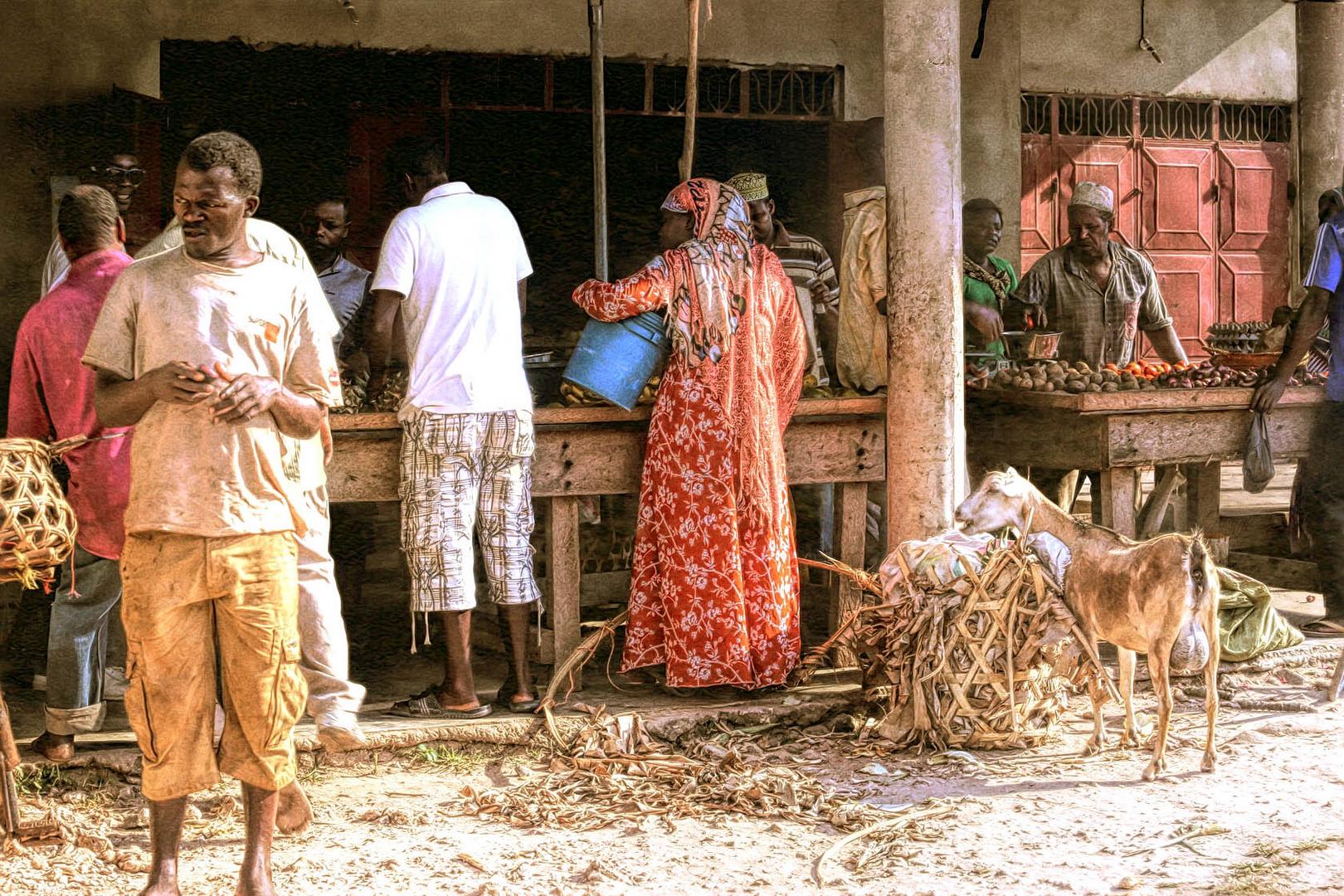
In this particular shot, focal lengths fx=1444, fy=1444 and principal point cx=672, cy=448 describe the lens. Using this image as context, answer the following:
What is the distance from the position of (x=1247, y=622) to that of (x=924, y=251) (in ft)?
6.97

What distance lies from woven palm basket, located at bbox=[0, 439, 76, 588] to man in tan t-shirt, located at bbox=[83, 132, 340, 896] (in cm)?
51

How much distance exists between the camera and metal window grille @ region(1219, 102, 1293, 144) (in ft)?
34.0

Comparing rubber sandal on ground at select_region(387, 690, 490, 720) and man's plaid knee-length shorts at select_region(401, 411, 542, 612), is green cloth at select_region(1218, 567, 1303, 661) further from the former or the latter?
rubber sandal on ground at select_region(387, 690, 490, 720)

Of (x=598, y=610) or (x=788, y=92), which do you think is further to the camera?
(x=788, y=92)

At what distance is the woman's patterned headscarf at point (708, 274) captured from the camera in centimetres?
550

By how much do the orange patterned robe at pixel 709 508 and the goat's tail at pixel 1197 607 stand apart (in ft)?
5.14

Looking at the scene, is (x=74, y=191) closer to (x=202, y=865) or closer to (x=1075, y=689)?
(x=202, y=865)

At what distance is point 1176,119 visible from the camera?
1026 centimetres

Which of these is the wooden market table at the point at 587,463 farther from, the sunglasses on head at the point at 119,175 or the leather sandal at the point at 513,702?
the sunglasses on head at the point at 119,175

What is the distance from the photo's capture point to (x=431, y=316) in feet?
16.9

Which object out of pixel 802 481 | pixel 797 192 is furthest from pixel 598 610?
pixel 797 192

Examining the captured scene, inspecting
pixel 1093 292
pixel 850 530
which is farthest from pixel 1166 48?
pixel 850 530

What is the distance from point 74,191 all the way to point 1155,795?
13.0 feet

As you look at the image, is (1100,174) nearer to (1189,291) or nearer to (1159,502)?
(1189,291)
